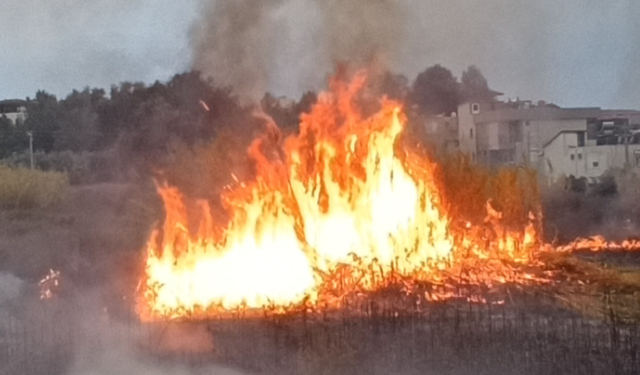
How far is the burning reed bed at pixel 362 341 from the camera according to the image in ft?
21.0

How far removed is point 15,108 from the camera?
11641 mm

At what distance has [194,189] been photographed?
11000 millimetres

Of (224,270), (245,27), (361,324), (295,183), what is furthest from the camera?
(245,27)

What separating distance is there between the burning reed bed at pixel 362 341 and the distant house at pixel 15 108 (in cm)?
466

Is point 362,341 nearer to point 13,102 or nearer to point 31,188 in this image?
point 31,188

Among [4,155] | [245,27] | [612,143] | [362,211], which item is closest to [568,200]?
[612,143]

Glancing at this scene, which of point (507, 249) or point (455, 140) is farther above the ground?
point (455, 140)

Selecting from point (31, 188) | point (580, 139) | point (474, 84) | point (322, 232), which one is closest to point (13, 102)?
point (31, 188)

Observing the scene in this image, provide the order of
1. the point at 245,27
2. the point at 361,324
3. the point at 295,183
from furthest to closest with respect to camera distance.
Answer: the point at 245,27, the point at 295,183, the point at 361,324

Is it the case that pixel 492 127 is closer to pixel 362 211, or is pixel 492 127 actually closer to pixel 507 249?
pixel 507 249

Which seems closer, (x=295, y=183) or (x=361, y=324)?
(x=361, y=324)

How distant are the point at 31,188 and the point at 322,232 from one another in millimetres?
4534

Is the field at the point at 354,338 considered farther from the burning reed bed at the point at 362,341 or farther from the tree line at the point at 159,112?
the tree line at the point at 159,112

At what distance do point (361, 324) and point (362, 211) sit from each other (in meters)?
2.15
